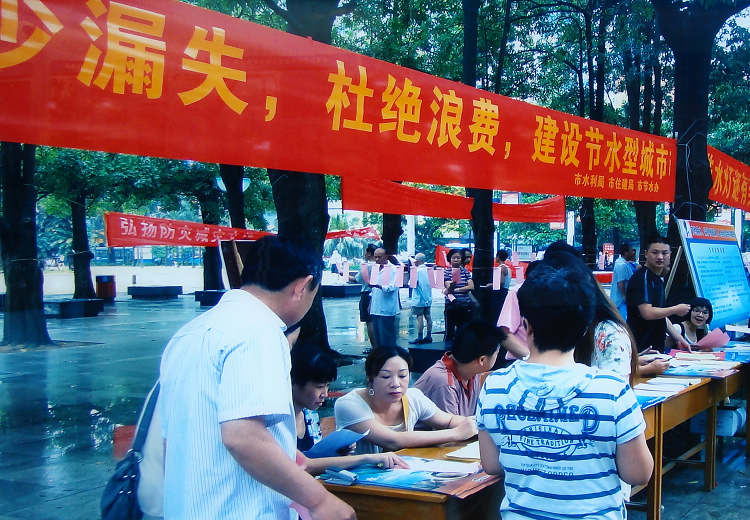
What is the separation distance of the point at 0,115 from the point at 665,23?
7.97 meters

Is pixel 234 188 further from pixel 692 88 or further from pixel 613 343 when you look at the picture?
pixel 613 343

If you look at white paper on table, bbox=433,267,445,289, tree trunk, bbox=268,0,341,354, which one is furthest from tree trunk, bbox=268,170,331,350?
white paper on table, bbox=433,267,445,289

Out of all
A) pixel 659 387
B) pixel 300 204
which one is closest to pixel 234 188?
pixel 300 204

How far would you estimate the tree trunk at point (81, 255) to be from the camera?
→ 2152cm

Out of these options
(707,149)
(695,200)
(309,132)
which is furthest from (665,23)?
(309,132)

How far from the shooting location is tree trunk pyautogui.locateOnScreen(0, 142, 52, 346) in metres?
11.9

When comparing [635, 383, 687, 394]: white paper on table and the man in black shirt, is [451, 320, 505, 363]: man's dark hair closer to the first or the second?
[635, 383, 687, 394]: white paper on table

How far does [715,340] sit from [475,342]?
321 cm

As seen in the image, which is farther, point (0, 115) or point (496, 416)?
point (0, 115)

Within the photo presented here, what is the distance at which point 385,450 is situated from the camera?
379 centimetres

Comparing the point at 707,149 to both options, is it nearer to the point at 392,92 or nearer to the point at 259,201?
the point at 392,92

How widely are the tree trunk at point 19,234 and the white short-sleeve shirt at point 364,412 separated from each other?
32.0 ft

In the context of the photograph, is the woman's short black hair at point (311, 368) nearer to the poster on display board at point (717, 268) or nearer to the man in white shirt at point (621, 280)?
the man in white shirt at point (621, 280)

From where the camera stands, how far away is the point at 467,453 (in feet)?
11.5
